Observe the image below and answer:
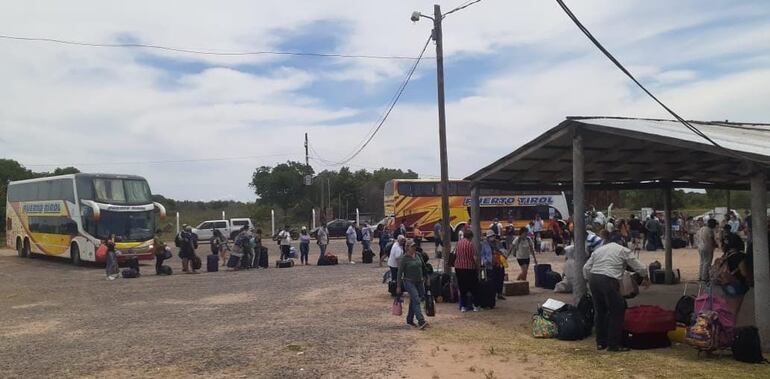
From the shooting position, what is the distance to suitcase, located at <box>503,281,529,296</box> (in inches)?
575

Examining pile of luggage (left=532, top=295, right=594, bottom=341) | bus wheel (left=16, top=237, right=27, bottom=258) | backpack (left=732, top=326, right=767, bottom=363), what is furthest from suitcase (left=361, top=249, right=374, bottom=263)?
backpack (left=732, top=326, right=767, bottom=363)

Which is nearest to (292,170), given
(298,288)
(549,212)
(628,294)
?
(549,212)

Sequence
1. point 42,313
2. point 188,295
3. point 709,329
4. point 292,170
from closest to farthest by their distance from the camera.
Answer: point 709,329
point 42,313
point 188,295
point 292,170

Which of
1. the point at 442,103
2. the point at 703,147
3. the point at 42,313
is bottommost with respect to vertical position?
the point at 42,313

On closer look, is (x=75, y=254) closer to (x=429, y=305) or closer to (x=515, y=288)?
(x=515, y=288)

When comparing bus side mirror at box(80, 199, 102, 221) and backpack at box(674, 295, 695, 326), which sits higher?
bus side mirror at box(80, 199, 102, 221)

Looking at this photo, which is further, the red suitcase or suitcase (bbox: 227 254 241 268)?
suitcase (bbox: 227 254 241 268)

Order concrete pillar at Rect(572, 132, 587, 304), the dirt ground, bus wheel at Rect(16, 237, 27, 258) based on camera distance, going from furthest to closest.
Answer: bus wheel at Rect(16, 237, 27, 258)
concrete pillar at Rect(572, 132, 587, 304)
the dirt ground

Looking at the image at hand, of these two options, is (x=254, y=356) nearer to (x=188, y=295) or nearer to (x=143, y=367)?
(x=143, y=367)

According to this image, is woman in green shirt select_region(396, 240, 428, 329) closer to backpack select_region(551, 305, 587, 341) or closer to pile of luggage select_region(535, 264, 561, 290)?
backpack select_region(551, 305, 587, 341)

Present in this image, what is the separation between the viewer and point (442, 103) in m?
17.5

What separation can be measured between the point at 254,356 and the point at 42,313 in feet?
24.7

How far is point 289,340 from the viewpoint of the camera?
32.6ft

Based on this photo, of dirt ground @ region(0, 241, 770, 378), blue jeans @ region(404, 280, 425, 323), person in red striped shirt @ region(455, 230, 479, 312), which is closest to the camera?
dirt ground @ region(0, 241, 770, 378)
